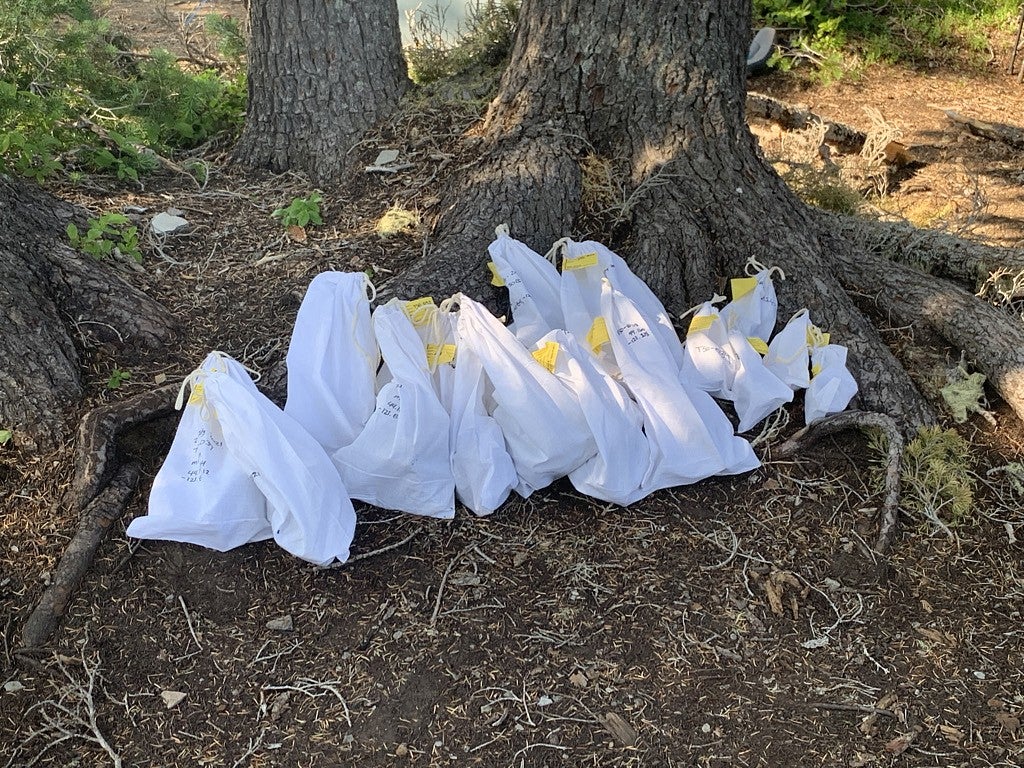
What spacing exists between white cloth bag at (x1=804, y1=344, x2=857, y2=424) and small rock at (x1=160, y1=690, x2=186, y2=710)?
2.03m

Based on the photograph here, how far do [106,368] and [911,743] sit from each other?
258 cm

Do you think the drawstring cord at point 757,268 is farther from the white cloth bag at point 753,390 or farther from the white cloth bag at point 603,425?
the white cloth bag at point 603,425

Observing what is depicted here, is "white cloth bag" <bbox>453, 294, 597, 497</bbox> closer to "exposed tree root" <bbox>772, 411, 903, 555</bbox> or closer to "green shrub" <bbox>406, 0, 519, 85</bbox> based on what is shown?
"exposed tree root" <bbox>772, 411, 903, 555</bbox>

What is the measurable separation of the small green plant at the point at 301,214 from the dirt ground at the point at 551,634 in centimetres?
91

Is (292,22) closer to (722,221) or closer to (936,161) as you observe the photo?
(722,221)

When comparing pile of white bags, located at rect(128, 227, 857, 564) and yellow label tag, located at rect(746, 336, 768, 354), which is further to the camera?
yellow label tag, located at rect(746, 336, 768, 354)

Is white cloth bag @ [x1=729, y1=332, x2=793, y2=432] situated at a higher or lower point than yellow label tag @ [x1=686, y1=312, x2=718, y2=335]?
lower

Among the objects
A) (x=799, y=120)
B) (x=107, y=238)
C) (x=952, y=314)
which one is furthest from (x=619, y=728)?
(x=799, y=120)

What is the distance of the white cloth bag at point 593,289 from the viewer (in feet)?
9.41

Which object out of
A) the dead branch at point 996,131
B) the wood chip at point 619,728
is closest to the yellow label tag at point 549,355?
the wood chip at point 619,728

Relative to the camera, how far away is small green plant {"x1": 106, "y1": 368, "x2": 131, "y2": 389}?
105 inches

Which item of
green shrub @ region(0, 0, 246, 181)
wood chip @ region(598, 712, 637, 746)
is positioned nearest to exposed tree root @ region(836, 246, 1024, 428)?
wood chip @ region(598, 712, 637, 746)

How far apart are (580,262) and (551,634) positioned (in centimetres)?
131

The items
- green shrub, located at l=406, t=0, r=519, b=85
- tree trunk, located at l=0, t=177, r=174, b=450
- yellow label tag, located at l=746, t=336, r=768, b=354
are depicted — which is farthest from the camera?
green shrub, located at l=406, t=0, r=519, b=85
